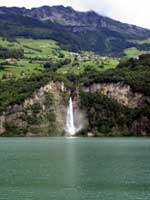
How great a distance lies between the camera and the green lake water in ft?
233

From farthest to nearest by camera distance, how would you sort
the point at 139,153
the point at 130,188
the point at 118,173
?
the point at 139,153
the point at 118,173
the point at 130,188

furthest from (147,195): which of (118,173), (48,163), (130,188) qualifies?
(48,163)

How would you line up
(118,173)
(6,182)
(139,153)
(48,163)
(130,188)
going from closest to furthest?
(130,188) < (6,182) < (118,173) < (48,163) < (139,153)

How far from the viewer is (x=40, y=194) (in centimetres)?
7056

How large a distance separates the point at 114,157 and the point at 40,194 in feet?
170

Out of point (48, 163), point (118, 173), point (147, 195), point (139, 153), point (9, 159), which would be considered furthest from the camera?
point (139, 153)

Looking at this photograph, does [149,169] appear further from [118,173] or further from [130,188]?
[130,188]

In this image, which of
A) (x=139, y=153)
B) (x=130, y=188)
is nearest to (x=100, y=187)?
(x=130, y=188)

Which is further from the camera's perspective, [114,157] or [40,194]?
[114,157]

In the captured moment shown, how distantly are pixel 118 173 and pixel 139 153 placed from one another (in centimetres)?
3951

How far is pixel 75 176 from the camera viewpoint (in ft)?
287

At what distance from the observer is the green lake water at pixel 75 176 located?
70.9m

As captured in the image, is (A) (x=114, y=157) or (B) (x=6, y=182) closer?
(B) (x=6, y=182)

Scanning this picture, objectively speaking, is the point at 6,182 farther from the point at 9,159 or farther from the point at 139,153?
the point at 139,153
